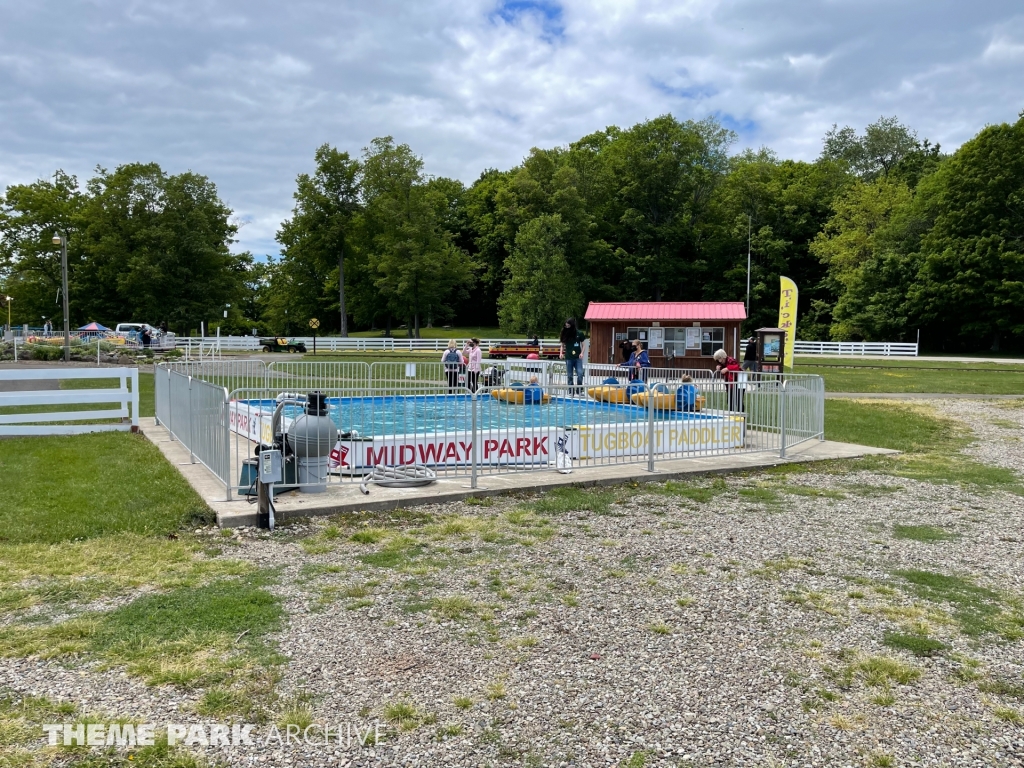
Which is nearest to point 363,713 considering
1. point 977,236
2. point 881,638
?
point 881,638

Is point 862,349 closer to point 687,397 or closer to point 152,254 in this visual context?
point 687,397

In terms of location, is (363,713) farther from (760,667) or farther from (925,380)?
(925,380)

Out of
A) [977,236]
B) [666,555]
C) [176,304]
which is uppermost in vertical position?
[977,236]

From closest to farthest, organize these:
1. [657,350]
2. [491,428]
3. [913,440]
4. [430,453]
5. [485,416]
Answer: [430,453], [491,428], [485,416], [913,440], [657,350]

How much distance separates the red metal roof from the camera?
32.4 metres

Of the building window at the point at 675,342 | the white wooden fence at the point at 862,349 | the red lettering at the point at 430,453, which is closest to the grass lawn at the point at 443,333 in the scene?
the white wooden fence at the point at 862,349

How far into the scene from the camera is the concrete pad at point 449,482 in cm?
752

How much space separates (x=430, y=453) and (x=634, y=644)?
209 inches

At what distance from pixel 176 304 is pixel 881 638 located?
66281 mm

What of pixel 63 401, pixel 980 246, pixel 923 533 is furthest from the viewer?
pixel 980 246

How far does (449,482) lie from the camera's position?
9.00 metres

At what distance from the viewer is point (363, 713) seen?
11.6 ft

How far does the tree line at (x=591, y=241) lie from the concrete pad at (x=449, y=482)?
4403 centimetres

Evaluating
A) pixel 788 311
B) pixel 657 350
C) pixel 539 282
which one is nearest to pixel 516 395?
pixel 788 311
